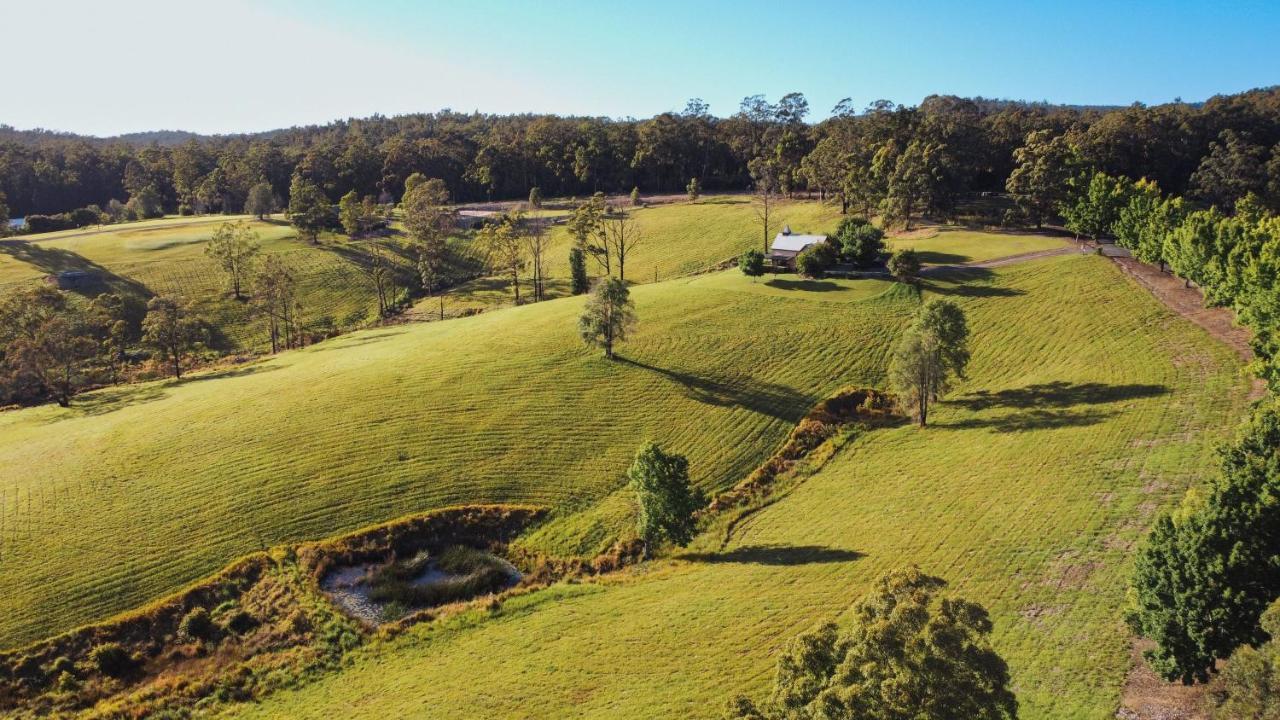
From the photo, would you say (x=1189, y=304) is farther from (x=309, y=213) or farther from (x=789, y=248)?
(x=309, y=213)

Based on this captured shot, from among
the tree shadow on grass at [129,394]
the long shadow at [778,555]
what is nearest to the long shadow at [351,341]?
the tree shadow on grass at [129,394]

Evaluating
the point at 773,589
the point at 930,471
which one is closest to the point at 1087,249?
the point at 930,471

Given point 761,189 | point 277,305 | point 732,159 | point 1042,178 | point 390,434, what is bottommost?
point 390,434

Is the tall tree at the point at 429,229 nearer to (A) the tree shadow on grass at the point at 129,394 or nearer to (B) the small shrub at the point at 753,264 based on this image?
(A) the tree shadow on grass at the point at 129,394

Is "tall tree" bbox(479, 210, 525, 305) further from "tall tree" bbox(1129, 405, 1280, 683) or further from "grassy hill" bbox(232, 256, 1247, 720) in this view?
"tall tree" bbox(1129, 405, 1280, 683)

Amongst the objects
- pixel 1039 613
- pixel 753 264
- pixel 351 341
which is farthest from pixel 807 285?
pixel 1039 613

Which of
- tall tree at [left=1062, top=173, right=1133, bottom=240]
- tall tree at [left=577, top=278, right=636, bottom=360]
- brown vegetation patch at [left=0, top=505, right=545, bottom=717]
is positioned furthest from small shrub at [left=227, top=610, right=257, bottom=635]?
tall tree at [left=1062, top=173, right=1133, bottom=240]
